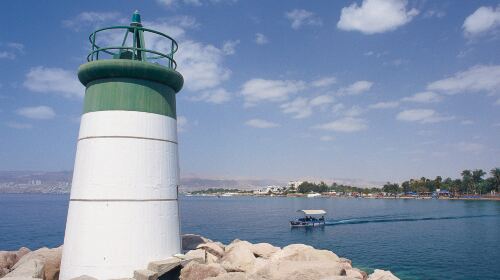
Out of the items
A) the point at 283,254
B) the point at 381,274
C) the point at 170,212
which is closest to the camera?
the point at 170,212

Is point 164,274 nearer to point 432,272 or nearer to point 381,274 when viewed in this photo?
point 381,274

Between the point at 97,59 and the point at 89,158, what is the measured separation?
129 inches

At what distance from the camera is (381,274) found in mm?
17812

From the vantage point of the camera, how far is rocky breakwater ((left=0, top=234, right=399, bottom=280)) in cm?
1157

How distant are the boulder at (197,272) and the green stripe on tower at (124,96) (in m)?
5.06

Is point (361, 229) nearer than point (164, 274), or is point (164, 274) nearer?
point (164, 274)

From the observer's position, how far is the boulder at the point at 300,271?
12319 mm

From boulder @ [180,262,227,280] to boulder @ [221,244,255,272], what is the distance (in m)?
2.34

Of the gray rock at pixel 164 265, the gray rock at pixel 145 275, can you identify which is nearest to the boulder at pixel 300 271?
the gray rock at pixel 164 265

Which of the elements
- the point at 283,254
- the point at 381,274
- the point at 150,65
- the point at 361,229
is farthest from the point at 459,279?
the point at 361,229

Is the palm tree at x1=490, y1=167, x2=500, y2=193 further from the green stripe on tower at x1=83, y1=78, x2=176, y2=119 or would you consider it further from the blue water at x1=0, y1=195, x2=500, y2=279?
the green stripe on tower at x1=83, y1=78, x2=176, y2=119

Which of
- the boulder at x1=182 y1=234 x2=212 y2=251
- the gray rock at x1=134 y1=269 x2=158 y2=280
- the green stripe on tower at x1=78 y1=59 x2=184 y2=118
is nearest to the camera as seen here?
the gray rock at x1=134 y1=269 x2=158 y2=280

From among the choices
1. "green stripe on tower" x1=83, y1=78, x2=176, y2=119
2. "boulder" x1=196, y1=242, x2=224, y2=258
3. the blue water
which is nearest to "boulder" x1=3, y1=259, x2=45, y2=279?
"boulder" x1=196, y1=242, x2=224, y2=258

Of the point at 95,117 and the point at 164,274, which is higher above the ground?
the point at 95,117
